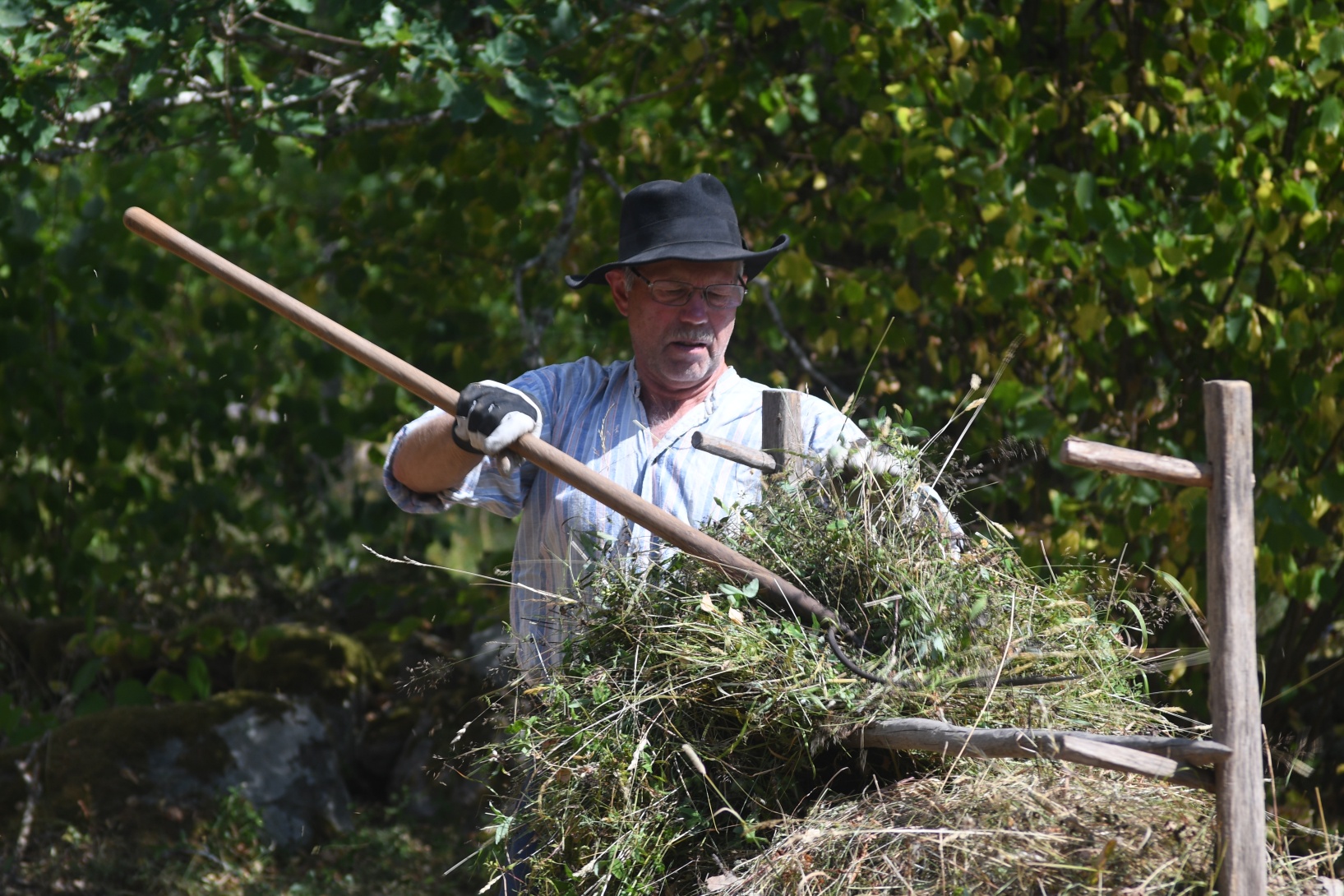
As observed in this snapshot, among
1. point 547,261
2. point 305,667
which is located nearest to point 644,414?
point 547,261

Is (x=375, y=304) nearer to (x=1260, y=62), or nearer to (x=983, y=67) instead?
(x=983, y=67)

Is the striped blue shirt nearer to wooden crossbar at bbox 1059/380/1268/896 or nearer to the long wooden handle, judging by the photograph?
the long wooden handle

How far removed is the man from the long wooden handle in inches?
5.0

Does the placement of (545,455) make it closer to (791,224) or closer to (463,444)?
(463,444)

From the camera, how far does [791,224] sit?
14.3 feet

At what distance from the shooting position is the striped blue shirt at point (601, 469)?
2344 mm

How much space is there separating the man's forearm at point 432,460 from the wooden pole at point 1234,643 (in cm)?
136

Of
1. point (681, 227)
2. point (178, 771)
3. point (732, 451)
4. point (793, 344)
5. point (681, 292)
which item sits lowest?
point (178, 771)

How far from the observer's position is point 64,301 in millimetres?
5211

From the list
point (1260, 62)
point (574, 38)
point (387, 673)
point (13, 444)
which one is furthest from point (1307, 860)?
point (13, 444)

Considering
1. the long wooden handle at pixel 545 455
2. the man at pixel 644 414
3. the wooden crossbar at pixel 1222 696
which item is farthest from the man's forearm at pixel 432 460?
the wooden crossbar at pixel 1222 696

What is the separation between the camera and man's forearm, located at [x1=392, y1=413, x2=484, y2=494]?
97.0 inches

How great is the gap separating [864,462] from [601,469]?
2.08 ft

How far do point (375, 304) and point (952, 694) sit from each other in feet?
11.3
